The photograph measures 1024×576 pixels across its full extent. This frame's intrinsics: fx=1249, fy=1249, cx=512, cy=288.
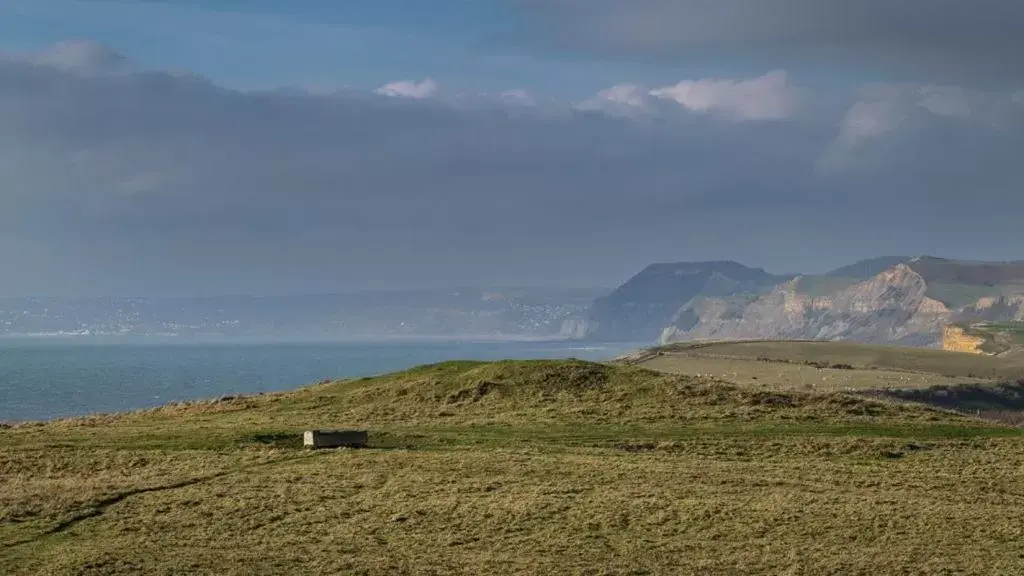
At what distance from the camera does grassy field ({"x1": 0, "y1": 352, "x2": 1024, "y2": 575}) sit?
22.0 meters

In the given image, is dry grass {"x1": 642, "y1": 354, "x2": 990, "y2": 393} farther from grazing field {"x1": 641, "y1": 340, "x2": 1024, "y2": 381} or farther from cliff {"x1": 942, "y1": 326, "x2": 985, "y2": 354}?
cliff {"x1": 942, "y1": 326, "x2": 985, "y2": 354}

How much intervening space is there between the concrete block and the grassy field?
1.01 metres

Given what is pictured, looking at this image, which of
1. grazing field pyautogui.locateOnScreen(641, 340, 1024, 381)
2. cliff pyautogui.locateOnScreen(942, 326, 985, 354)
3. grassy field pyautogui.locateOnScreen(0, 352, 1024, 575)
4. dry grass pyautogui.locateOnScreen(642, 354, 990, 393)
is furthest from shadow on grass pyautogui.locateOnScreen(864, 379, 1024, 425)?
cliff pyautogui.locateOnScreen(942, 326, 985, 354)

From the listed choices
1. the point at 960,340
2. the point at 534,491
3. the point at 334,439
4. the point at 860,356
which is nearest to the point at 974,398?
the point at 860,356

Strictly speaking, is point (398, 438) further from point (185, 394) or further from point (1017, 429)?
point (185, 394)

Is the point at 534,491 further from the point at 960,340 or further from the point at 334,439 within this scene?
the point at 960,340

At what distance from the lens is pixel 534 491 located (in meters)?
27.9

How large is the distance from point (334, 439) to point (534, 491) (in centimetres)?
1023

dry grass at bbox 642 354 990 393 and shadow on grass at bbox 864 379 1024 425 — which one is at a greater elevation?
dry grass at bbox 642 354 990 393

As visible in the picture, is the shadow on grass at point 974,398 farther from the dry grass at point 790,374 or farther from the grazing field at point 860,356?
the grazing field at point 860,356

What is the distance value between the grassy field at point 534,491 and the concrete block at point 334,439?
1013 mm

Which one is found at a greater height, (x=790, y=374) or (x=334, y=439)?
(x=334, y=439)

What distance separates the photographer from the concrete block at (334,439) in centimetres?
3628

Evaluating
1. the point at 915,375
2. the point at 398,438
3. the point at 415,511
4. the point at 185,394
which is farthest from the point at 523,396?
the point at 185,394
